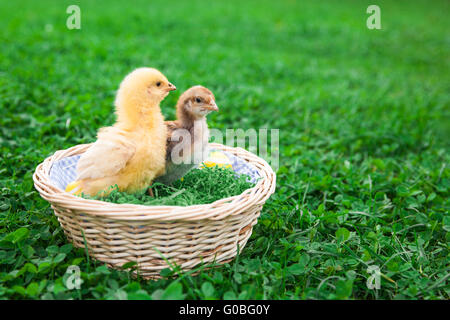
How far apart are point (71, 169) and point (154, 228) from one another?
1.10 m

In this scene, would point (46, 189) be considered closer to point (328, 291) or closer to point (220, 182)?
point (220, 182)

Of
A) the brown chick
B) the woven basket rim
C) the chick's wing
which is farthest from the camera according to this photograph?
the brown chick

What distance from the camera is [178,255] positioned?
7.27 feet

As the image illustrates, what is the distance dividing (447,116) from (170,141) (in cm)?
468

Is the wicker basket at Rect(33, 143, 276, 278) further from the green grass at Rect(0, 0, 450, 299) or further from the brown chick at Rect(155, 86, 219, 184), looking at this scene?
the brown chick at Rect(155, 86, 219, 184)

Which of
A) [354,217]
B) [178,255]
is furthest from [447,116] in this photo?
[178,255]

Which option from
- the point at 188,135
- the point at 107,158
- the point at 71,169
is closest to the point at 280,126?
the point at 188,135

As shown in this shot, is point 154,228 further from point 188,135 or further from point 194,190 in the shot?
point 188,135

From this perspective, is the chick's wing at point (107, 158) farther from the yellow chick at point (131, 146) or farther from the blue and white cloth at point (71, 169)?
the blue and white cloth at point (71, 169)

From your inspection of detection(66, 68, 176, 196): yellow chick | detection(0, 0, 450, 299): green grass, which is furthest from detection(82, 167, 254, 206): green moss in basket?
detection(0, 0, 450, 299): green grass

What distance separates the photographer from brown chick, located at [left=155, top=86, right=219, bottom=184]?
2678 millimetres

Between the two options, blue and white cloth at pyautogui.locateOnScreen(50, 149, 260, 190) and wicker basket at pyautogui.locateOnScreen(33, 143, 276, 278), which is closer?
wicker basket at pyautogui.locateOnScreen(33, 143, 276, 278)

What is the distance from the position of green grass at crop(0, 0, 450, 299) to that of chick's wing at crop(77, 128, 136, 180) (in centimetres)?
47

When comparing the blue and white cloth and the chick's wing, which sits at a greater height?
the chick's wing
